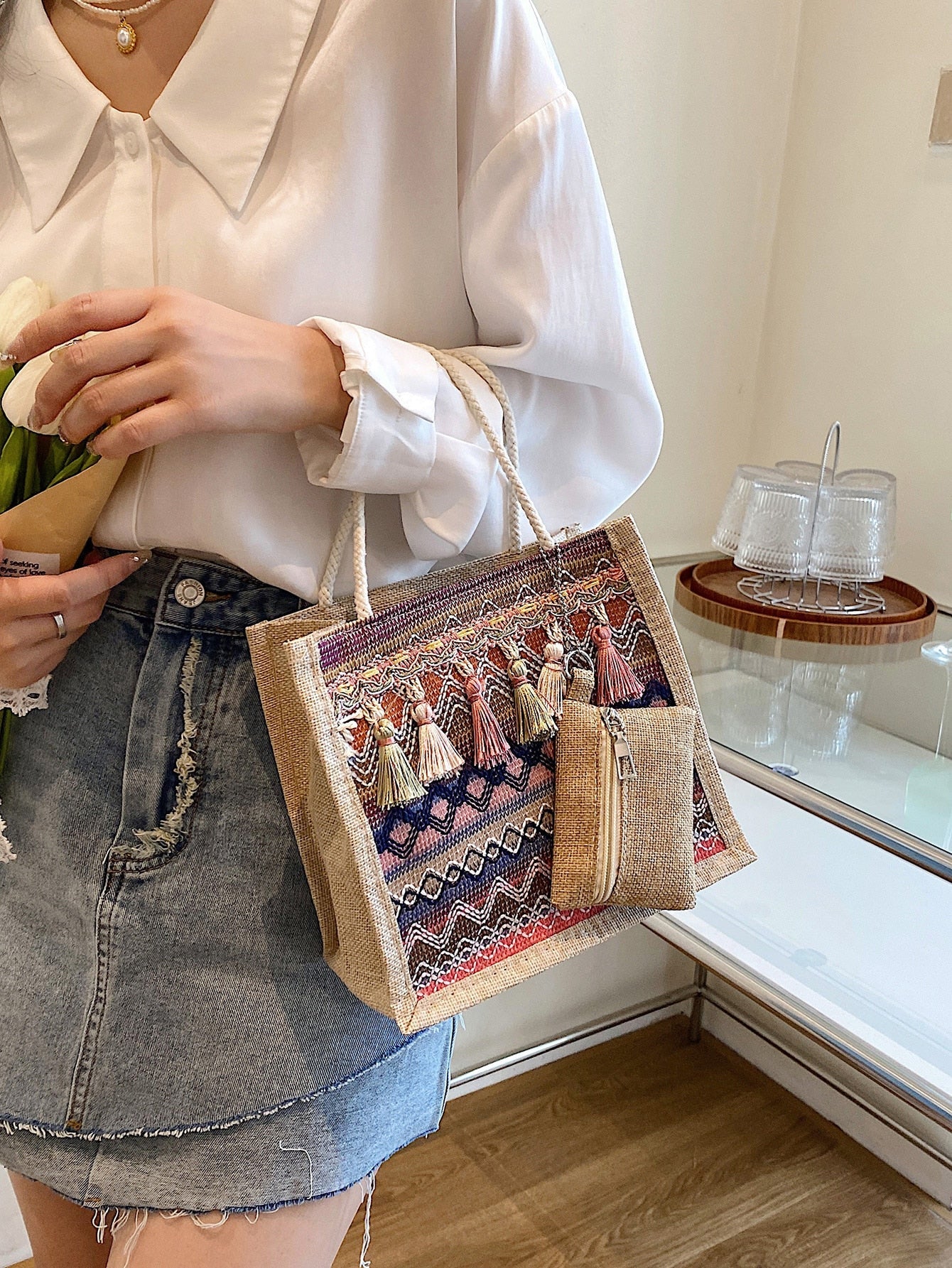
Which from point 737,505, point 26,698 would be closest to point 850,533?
point 737,505

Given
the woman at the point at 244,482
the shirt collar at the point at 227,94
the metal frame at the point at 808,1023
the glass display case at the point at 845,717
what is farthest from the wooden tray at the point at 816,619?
the shirt collar at the point at 227,94

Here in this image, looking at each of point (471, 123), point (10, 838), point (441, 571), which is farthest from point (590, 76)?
point (10, 838)

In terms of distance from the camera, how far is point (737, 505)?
1.38 meters

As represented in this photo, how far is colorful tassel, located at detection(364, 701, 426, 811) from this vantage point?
549mm

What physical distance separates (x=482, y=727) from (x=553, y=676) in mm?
55

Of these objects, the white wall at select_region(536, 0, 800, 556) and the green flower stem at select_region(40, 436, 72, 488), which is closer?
the green flower stem at select_region(40, 436, 72, 488)

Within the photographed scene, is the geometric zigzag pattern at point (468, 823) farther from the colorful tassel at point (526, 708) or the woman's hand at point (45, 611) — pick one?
the woman's hand at point (45, 611)

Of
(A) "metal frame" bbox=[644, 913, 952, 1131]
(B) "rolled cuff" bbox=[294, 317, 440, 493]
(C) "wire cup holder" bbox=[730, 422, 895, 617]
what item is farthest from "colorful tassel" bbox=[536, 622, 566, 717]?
(C) "wire cup holder" bbox=[730, 422, 895, 617]

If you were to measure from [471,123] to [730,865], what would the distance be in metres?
0.47

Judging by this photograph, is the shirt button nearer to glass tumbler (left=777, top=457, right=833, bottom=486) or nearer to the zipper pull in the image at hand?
the zipper pull

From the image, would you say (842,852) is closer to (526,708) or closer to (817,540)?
(817,540)

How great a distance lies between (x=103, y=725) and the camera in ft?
2.12

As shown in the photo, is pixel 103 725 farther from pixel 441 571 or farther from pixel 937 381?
pixel 937 381

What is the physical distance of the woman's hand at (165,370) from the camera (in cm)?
52
